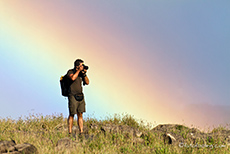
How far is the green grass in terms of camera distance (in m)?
8.12

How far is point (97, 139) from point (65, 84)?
2.50m

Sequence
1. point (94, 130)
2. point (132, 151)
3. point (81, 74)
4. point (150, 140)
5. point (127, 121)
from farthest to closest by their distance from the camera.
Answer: point (127, 121) → point (94, 130) → point (81, 74) → point (150, 140) → point (132, 151)

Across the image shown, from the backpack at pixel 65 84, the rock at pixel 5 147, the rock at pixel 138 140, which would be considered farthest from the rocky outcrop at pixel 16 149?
the rock at pixel 138 140

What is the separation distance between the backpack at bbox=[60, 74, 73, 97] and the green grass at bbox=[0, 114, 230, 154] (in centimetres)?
144

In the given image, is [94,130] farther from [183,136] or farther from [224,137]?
[224,137]

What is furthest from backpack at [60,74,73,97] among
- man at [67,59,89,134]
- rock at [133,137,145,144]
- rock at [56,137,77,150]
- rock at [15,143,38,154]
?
rock at [15,143,38,154]

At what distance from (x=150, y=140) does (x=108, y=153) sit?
268 centimetres

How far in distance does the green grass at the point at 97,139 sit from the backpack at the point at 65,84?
144 centimetres

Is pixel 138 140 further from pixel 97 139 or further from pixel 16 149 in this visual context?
pixel 16 149

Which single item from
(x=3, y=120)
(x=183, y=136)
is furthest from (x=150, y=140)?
(x=3, y=120)

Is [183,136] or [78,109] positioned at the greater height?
[78,109]

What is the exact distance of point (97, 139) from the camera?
922 centimetres

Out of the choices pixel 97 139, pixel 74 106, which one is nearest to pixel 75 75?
pixel 74 106

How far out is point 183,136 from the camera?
1087 cm
